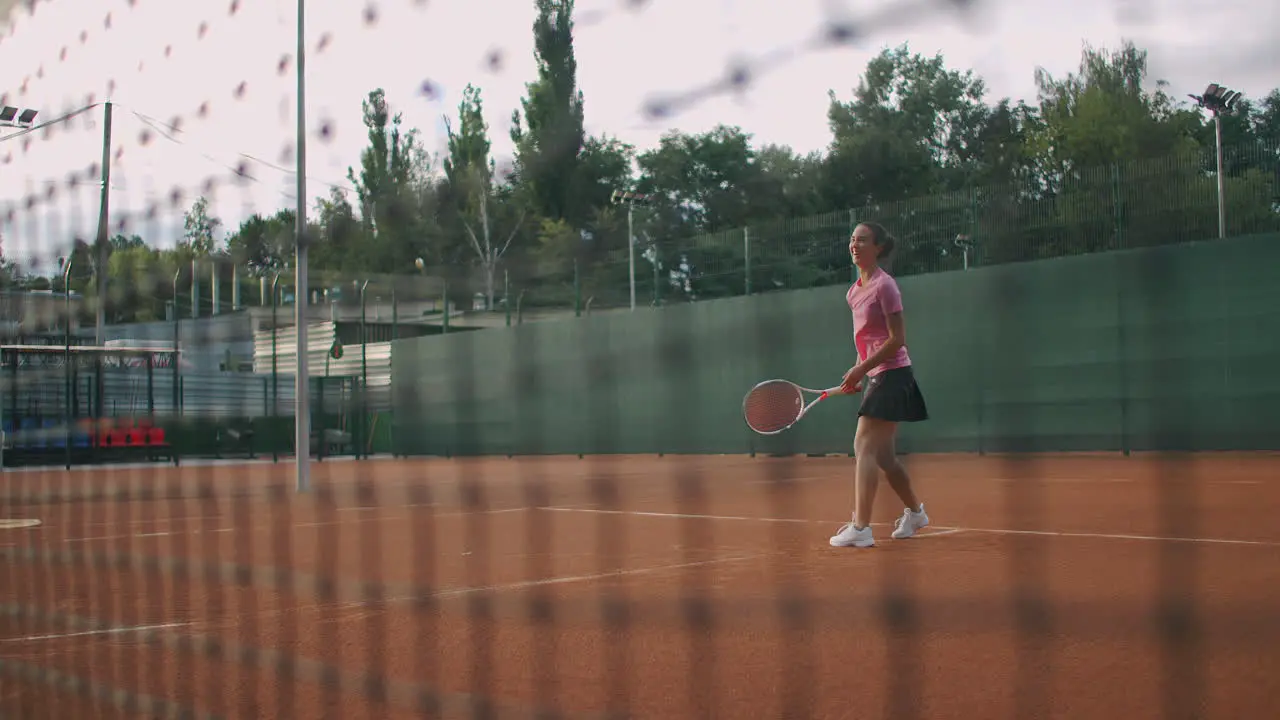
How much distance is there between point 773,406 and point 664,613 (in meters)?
2.28

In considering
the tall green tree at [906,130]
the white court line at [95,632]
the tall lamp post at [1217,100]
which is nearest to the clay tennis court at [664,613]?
the white court line at [95,632]

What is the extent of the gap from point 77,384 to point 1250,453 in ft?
34.0

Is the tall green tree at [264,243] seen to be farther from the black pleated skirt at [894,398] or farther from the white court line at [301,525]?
the white court line at [301,525]

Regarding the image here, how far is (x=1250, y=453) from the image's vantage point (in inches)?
456

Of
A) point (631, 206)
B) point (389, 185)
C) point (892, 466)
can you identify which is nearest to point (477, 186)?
point (389, 185)

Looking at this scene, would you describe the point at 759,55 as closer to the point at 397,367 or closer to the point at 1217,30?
the point at 1217,30

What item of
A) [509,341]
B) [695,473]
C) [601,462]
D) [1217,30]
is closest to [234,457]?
[601,462]

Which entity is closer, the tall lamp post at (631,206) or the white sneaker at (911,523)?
the tall lamp post at (631,206)

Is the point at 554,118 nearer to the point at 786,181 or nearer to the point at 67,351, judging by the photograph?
the point at 786,181

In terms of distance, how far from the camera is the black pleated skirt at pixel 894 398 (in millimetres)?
5352

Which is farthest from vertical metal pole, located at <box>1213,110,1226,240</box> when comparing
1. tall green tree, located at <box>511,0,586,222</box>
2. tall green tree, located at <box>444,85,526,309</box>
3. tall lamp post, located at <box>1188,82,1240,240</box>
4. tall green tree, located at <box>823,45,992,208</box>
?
tall green tree, located at <box>444,85,526,309</box>

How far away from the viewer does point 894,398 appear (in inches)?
211

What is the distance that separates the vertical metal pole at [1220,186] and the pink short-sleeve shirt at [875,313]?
282cm

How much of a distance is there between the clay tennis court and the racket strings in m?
0.59
